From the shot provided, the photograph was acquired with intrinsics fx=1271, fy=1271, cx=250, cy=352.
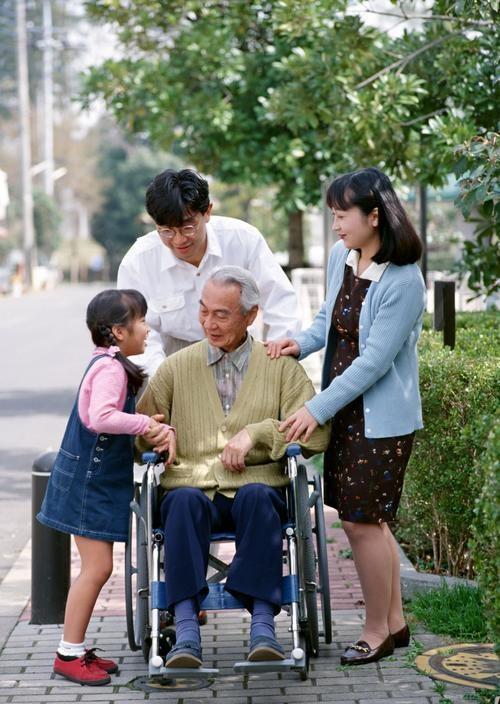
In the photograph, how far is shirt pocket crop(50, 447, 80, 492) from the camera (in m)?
4.50

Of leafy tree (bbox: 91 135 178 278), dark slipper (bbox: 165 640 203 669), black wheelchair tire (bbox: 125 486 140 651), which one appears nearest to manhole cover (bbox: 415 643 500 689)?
dark slipper (bbox: 165 640 203 669)

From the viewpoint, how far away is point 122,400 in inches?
176

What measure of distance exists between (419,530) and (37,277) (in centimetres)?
5006

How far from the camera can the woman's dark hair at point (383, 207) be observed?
4.37 meters

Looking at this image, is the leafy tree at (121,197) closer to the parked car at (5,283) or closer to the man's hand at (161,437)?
the parked car at (5,283)

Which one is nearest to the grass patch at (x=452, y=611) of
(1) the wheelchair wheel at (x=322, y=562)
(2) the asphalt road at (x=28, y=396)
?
(1) the wheelchair wheel at (x=322, y=562)

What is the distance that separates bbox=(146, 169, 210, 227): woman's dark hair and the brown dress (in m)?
0.62

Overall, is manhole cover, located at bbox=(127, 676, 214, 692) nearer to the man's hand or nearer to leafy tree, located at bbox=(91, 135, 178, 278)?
the man's hand

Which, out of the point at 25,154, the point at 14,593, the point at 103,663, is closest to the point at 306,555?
the point at 103,663

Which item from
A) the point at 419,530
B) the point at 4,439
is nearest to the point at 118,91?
the point at 4,439

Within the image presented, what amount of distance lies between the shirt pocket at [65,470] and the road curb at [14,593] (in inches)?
31.9

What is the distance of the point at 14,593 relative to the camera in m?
5.90

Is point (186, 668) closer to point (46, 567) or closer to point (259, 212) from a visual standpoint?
point (46, 567)

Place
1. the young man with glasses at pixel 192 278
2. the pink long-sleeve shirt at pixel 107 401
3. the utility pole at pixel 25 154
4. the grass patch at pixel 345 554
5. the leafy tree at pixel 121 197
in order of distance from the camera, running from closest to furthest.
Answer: the pink long-sleeve shirt at pixel 107 401
the young man with glasses at pixel 192 278
the grass patch at pixel 345 554
the utility pole at pixel 25 154
the leafy tree at pixel 121 197
